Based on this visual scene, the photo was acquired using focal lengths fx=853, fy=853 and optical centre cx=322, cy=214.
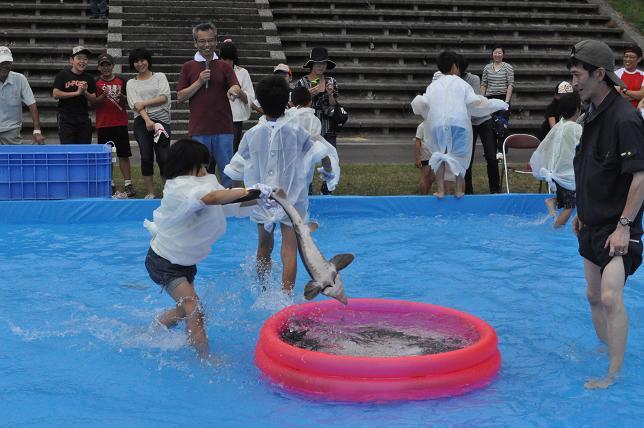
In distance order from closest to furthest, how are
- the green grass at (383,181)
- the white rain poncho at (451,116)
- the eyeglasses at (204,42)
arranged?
the eyeglasses at (204,42) < the white rain poncho at (451,116) < the green grass at (383,181)

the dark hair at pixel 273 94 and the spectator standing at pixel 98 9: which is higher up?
the spectator standing at pixel 98 9

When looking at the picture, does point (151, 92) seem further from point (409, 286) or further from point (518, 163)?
point (518, 163)

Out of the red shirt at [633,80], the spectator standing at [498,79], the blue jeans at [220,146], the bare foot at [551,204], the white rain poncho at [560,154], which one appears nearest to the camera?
the white rain poncho at [560,154]

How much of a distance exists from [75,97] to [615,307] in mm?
8334

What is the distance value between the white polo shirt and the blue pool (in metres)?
1.43

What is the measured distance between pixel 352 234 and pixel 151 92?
3221 millimetres

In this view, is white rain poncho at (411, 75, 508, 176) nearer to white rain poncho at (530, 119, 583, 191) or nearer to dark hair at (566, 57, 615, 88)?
white rain poncho at (530, 119, 583, 191)

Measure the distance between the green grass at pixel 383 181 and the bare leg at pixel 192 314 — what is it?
6058mm

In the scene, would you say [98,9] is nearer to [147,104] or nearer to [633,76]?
[147,104]

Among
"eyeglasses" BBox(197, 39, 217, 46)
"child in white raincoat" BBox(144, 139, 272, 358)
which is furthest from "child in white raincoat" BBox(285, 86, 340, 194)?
"child in white raincoat" BBox(144, 139, 272, 358)

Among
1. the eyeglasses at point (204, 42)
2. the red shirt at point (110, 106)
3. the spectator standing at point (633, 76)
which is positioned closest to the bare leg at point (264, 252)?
the eyeglasses at point (204, 42)

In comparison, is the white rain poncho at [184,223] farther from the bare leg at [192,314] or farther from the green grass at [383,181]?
the green grass at [383,181]

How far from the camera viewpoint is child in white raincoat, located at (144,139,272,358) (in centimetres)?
559

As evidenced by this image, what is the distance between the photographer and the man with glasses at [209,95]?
1015 cm
